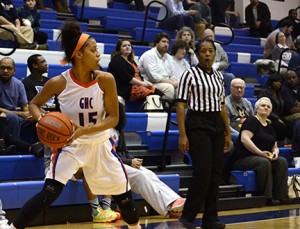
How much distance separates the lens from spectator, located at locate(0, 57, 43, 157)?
7000 mm

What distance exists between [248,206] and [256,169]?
0.43 metres

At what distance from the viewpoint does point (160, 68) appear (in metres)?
9.20

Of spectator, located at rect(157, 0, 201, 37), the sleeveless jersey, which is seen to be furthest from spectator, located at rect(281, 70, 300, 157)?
the sleeveless jersey

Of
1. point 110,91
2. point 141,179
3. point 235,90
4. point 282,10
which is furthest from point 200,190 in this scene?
point 282,10

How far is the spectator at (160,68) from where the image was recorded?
29.7ft

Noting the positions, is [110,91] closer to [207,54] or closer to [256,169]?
[207,54]

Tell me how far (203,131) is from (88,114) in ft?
4.91

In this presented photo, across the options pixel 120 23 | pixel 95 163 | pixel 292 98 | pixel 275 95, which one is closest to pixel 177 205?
pixel 95 163

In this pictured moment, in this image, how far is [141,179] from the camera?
6758 mm

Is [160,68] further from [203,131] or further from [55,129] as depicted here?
[55,129]

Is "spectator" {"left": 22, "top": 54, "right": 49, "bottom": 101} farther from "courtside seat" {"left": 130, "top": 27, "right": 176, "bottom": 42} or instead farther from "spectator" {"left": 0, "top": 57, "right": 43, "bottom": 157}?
"courtside seat" {"left": 130, "top": 27, "right": 176, "bottom": 42}

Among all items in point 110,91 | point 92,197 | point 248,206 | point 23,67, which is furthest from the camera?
point 23,67

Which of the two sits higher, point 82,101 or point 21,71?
point 82,101

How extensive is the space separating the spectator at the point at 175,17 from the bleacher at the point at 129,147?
0.23 meters
